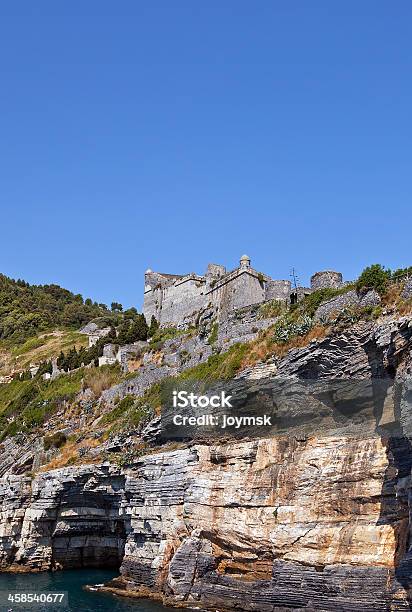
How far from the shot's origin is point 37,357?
95.9m

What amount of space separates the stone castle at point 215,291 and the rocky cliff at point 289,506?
11207 millimetres

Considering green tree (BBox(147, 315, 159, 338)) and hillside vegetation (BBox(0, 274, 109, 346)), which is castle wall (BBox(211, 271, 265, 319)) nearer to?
green tree (BBox(147, 315, 159, 338))

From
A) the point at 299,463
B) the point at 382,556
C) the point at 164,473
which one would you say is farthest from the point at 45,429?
the point at 382,556

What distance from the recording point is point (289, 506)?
32.0 m

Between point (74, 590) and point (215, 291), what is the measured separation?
27.8 metres

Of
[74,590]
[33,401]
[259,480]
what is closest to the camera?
[259,480]

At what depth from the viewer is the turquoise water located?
34000 millimetres

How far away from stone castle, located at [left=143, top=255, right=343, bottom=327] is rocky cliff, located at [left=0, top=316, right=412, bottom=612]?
441 inches

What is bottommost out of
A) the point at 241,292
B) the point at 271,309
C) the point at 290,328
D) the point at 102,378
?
the point at 290,328

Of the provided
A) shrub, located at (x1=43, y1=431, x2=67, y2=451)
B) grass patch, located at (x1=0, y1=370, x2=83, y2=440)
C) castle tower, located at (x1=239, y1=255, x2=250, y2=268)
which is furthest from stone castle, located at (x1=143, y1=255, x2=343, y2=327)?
shrub, located at (x1=43, y1=431, x2=67, y2=451)

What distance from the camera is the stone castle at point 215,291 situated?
5250cm

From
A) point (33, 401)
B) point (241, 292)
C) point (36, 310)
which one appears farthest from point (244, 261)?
point (36, 310)

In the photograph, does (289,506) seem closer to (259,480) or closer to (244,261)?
(259,480)

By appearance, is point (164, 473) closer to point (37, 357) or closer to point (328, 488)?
point (328, 488)
